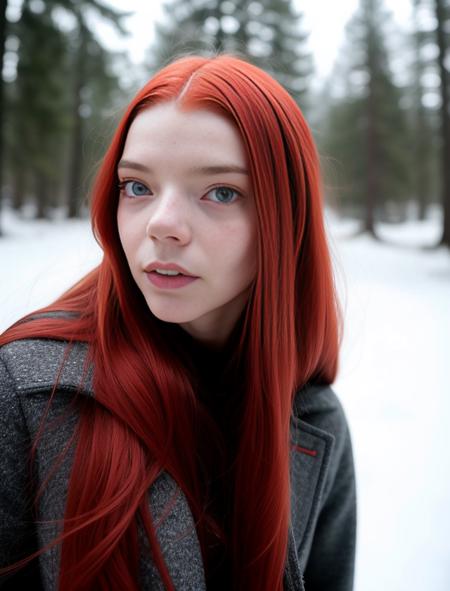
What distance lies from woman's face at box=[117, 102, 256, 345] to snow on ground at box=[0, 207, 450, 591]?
0.55 meters

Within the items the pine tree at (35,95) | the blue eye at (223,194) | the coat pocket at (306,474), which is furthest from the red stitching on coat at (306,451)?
the pine tree at (35,95)

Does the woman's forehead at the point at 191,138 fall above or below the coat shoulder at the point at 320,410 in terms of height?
above

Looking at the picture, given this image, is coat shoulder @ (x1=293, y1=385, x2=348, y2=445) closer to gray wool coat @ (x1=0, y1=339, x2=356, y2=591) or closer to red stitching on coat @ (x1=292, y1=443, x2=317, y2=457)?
red stitching on coat @ (x1=292, y1=443, x2=317, y2=457)

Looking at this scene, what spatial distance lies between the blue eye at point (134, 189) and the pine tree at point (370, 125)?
1257cm

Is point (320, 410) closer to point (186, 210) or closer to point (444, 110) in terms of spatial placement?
point (186, 210)

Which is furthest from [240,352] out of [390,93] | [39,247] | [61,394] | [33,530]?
[390,93]

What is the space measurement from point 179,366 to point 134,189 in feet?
1.58

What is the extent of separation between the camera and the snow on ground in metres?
1.64

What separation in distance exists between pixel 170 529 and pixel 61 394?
14.0 inches

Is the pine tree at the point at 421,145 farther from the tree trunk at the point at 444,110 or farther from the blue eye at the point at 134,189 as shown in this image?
the blue eye at the point at 134,189

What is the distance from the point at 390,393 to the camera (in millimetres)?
3305

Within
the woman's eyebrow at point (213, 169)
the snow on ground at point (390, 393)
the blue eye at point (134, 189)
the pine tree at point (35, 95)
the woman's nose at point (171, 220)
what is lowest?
the snow on ground at point (390, 393)

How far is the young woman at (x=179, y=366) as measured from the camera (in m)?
0.79

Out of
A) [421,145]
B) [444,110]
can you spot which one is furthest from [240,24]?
[421,145]
